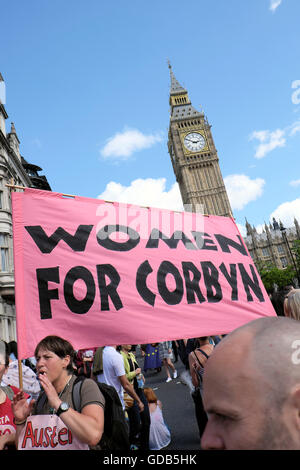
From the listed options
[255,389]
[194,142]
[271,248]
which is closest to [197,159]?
[194,142]

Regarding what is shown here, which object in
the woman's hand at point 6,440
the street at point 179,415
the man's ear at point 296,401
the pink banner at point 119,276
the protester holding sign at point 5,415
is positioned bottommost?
the street at point 179,415

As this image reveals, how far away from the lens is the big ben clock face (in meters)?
84.6

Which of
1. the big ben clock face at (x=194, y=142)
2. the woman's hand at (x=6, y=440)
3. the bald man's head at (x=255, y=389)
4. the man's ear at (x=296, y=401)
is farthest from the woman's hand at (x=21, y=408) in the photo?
the big ben clock face at (x=194, y=142)

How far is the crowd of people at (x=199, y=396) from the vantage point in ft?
2.72

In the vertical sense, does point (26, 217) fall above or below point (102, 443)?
above

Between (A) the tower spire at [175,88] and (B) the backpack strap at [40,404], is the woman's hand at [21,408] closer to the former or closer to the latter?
(B) the backpack strap at [40,404]

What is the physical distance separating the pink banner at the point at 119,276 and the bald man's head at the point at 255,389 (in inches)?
81.1

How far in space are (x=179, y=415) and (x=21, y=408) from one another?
5.36 metres

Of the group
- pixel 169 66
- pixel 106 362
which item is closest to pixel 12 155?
pixel 106 362

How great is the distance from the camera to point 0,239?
2078cm

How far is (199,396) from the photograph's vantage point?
13.2 ft

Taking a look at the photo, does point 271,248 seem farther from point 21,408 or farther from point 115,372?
point 21,408

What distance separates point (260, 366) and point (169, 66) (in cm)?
10811
